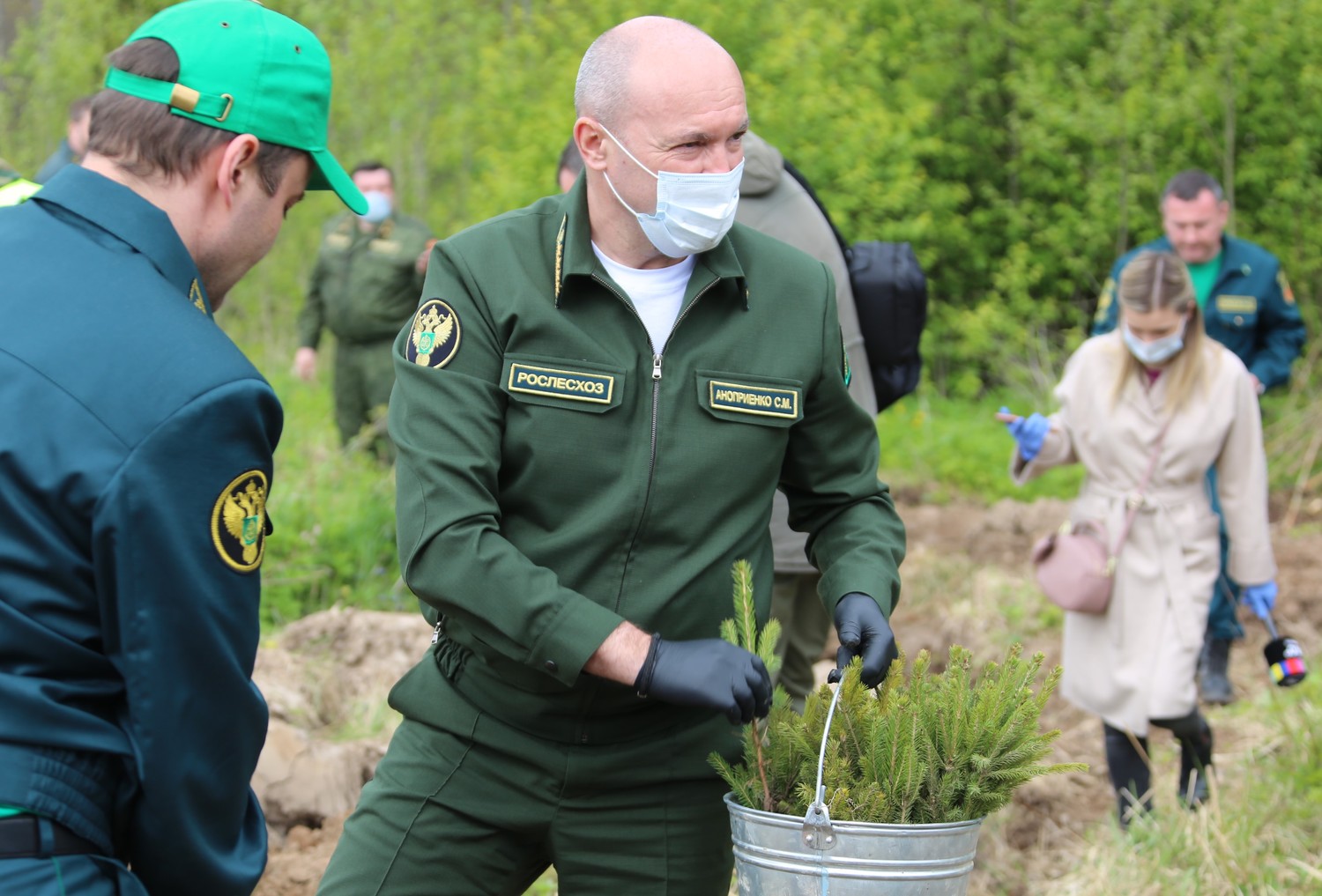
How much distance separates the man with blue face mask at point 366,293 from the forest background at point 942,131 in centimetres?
42

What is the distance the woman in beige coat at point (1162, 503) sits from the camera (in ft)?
16.1

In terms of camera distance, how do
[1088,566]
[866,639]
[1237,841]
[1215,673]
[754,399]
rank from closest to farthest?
[866,639] < [754,399] < [1237,841] < [1088,566] < [1215,673]

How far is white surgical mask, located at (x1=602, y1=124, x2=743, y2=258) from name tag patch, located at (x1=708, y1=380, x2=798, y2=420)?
0.85ft

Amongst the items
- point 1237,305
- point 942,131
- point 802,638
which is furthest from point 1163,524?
point 942,131

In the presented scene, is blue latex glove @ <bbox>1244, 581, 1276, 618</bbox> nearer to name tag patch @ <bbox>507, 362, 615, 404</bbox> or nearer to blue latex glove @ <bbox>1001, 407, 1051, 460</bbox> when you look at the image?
blue latex glove @ <bbox>1001, 407, 1051, 460</bbox>

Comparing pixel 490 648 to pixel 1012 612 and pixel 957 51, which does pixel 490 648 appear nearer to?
pixel 1012 612

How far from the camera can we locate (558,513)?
251cm

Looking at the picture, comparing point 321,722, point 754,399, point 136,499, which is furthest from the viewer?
point 321,722

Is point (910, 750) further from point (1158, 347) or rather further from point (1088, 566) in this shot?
point (1158, 347)

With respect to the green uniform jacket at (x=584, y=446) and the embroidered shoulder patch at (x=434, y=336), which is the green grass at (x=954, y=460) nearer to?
the green uniform jacket at (x=584, y=446)

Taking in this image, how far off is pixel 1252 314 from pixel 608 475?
5.71m

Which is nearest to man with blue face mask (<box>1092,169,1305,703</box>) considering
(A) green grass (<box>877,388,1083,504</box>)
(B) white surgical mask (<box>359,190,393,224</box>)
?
(A) green grass (<box>877,388,1083,504</box>)

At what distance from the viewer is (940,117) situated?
16.4 m

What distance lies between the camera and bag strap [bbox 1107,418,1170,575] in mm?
4953
